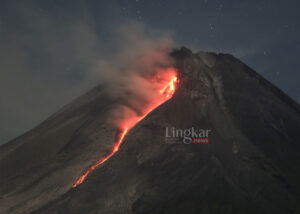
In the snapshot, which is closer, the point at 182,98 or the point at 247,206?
the point at 247,206

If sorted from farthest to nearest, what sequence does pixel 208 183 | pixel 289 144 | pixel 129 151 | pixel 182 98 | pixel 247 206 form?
pixel 182 98 → pixel 289 144 → pixel 129 151 → pixel 208 183 → pixel 247 206

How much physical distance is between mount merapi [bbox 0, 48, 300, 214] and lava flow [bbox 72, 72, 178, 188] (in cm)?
108

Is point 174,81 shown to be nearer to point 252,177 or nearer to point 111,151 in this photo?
point 111,151

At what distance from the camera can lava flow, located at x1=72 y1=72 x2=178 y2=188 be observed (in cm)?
4544

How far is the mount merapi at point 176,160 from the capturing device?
39.1 m

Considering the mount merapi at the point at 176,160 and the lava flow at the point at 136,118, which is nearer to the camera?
the mount merapi at the point at 176,160

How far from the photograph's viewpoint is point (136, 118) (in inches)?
2366

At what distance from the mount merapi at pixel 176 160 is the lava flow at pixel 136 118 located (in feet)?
3.53

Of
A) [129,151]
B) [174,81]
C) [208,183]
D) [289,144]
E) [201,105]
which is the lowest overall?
[208,183]

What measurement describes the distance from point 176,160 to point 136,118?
17121 mm

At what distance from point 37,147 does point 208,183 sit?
29284mm

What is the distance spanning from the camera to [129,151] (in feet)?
154

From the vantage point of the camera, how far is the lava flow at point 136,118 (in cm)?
4544

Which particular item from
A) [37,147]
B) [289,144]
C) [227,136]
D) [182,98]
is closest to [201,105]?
[182,98]
